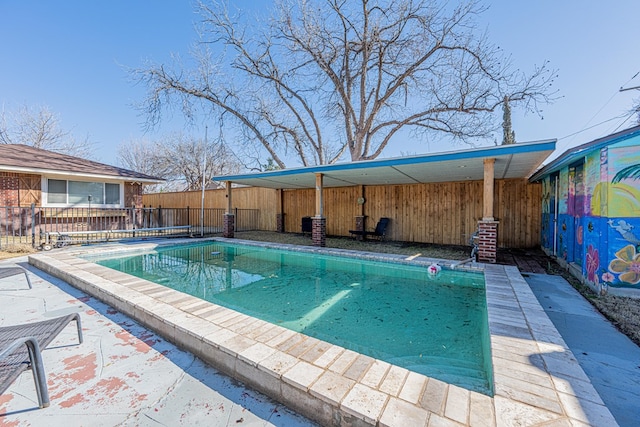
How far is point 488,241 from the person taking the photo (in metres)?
5.69

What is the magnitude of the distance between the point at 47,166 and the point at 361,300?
38.5 ft

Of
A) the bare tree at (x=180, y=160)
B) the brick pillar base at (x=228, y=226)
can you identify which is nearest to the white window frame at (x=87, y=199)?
the brick pillar base at (x=228, y=226)

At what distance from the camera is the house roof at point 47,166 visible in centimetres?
890

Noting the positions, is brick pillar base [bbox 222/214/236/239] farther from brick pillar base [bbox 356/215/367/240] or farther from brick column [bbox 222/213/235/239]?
brick pillar base [bbox 356/215/367/240]

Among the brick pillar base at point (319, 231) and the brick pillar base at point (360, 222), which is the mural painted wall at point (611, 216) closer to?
the brick pillar base at point (319, 231)

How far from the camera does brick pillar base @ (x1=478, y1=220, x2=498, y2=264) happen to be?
18.5 feet

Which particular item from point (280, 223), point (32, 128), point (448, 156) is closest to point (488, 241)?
point (448, 156)

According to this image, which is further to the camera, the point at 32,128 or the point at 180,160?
the point at 180,160

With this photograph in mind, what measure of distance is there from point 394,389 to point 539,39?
1211cm

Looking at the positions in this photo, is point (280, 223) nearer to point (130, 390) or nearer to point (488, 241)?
point (488, 241)

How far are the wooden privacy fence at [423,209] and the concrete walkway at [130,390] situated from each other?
843 centimetres

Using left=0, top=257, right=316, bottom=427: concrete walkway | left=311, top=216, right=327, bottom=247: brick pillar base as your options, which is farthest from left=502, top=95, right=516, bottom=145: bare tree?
left=0, top=257, right=316, bottom=427: concrete walkway

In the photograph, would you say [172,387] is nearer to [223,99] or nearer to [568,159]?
[568,159]

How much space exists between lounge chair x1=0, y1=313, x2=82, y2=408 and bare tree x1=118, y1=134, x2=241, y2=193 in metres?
20.9
